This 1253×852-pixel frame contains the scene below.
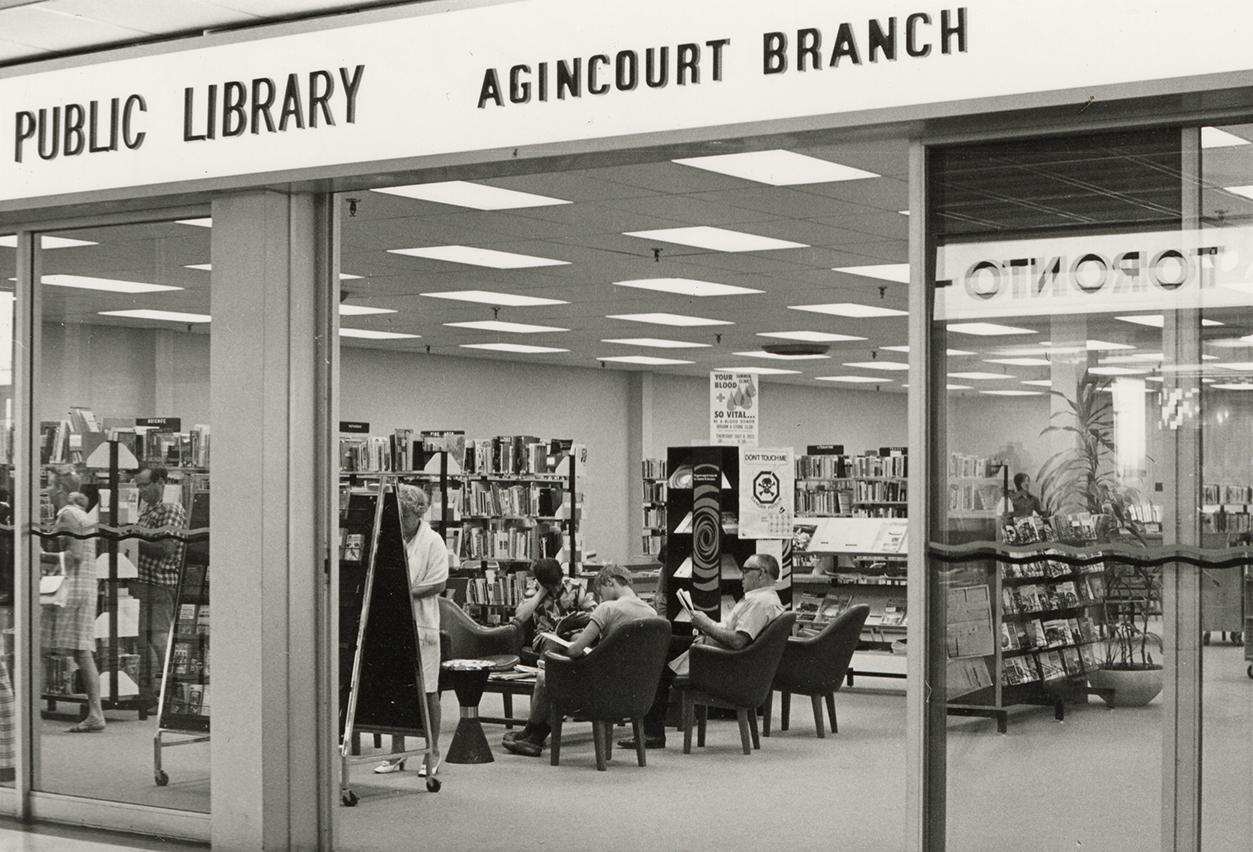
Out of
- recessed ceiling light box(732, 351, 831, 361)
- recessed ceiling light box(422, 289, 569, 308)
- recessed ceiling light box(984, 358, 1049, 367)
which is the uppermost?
recessed ceiling light box(422, 289, 569, 308)

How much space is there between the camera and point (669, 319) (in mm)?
14625

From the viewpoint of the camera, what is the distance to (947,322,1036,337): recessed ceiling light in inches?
184

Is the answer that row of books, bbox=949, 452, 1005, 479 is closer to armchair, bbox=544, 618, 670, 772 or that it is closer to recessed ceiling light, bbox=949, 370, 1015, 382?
recessed ceiling light, bbox=949, 370, 1015, 382

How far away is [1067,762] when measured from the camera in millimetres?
4590

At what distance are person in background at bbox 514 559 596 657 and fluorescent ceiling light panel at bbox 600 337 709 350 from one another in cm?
738

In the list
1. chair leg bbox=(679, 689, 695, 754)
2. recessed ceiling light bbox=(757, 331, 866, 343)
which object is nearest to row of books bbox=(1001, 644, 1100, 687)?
chair leg bbox=(679, 689, 695, 754)

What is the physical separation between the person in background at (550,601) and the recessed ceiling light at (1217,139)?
18.1 feet

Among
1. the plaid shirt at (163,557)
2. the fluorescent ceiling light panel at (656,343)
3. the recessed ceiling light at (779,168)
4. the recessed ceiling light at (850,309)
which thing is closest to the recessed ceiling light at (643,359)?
the fluorescent ceiling light panel at (656,343)

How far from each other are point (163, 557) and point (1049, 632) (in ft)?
11.9

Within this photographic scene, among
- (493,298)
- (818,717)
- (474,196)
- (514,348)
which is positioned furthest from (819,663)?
(514,348)

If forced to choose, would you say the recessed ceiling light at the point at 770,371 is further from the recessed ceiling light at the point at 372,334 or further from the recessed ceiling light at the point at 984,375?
the recessed ceiling light at the point at 984,375

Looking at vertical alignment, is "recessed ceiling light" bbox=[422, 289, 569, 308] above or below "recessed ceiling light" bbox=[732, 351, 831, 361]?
above

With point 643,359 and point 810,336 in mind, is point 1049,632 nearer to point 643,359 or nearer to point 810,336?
point 810,336

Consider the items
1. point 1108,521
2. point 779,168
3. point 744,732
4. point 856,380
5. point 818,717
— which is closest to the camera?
point 1108,521
